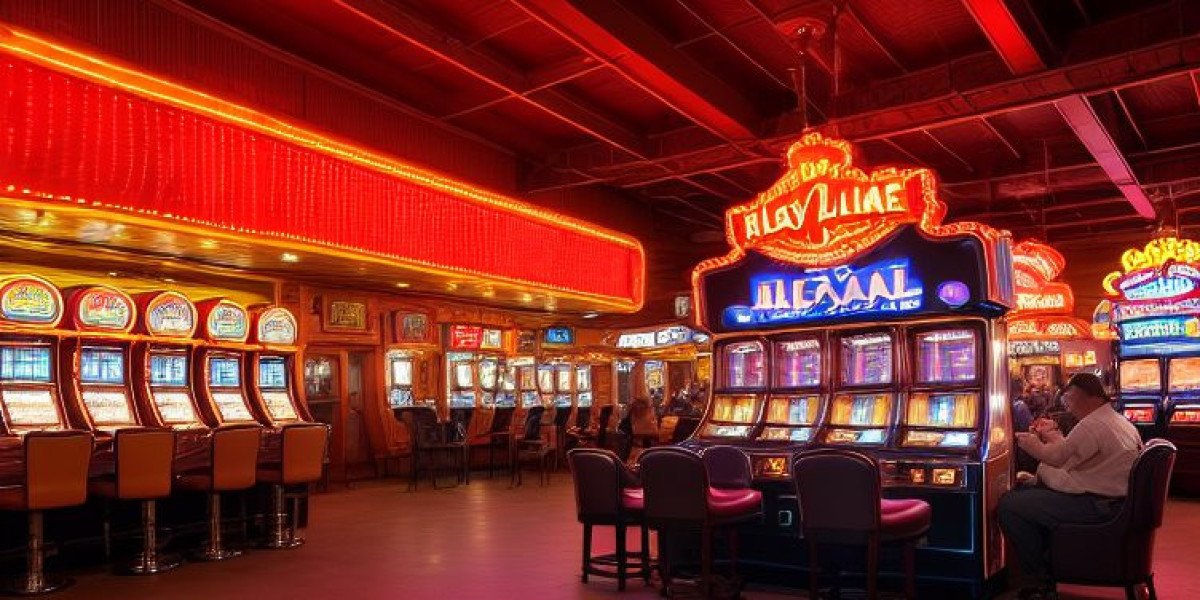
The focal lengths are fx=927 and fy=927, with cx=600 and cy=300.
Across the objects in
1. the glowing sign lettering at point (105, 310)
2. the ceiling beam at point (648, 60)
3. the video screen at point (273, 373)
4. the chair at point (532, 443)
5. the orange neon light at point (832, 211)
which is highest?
the ceiling beam at point (648, 60)

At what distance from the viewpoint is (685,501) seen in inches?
195

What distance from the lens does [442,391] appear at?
12656mm

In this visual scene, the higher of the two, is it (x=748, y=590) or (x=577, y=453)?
(x=577, y=453)

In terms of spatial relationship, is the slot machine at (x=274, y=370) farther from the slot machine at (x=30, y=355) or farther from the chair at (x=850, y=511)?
the chair at (x=850, y=511)

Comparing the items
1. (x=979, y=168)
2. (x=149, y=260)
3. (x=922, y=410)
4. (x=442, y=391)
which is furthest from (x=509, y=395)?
(x=922, y=410)

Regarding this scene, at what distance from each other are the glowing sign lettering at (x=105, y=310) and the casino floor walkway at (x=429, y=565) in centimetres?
180

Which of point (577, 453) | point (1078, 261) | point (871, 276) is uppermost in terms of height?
point (1078, 261)

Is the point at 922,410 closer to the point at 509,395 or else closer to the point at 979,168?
the point at 979,168

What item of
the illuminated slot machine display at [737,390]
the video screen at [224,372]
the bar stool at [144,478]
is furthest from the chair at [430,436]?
the illuminated slot machine display at [737,390]

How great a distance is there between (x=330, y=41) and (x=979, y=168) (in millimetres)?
8625

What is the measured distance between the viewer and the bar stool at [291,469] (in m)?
6.82

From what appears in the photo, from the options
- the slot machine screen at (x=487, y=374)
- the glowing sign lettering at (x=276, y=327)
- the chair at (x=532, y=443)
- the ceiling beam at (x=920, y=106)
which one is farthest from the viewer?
the slot machine screen at (x=487, y=374)

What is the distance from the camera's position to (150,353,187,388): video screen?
7.17 m

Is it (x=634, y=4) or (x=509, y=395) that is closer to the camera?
(x=634, y=4)
